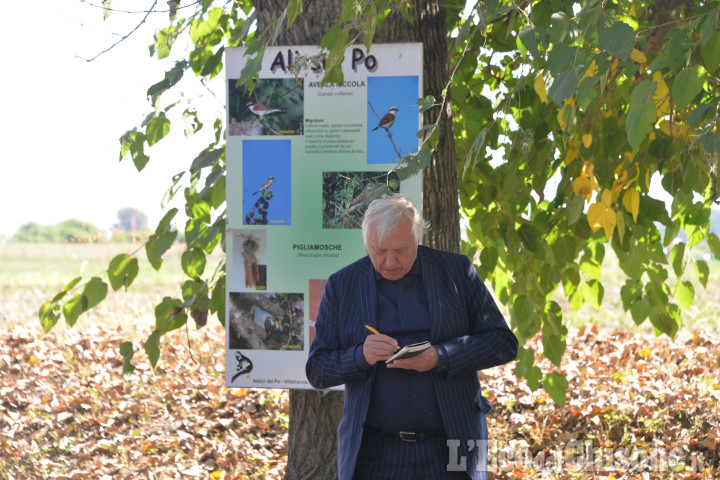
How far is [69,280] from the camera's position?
13.5 m

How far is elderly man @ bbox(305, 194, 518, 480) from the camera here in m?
2.52

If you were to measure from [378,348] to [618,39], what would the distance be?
1137 mm

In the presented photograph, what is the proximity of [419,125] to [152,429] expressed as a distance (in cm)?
337

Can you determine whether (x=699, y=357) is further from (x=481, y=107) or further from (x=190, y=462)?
(x=190, y=462)

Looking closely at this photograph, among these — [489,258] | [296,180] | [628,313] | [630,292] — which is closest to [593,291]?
[630,292]

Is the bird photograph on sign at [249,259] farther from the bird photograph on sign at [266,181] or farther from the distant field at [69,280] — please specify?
the distant field at [69,280]

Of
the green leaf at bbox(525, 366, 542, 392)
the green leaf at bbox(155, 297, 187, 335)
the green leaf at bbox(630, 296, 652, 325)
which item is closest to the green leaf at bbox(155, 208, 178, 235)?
the green leaf at bbox(155, 297, 187, 335)

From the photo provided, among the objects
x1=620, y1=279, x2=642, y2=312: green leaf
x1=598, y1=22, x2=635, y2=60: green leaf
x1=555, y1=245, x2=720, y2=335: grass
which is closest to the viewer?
x1=598, y1=22, x2=635, y2=60: green leaf

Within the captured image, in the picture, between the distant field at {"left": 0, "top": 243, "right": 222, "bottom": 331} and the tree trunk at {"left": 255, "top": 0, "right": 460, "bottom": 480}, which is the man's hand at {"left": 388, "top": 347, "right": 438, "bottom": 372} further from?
the distant field at {"left": 0, "top": 243, "right": 222, "bottom": 331}

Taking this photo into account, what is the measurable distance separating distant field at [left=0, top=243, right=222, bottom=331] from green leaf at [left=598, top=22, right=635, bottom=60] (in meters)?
2.97

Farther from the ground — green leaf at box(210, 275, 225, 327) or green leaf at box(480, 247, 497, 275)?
green leaf at box(480, 247, 497, 275)

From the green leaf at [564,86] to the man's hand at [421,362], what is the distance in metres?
0.89

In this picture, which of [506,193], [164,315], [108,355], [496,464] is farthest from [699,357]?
[108,355]

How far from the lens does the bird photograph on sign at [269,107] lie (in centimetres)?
360
